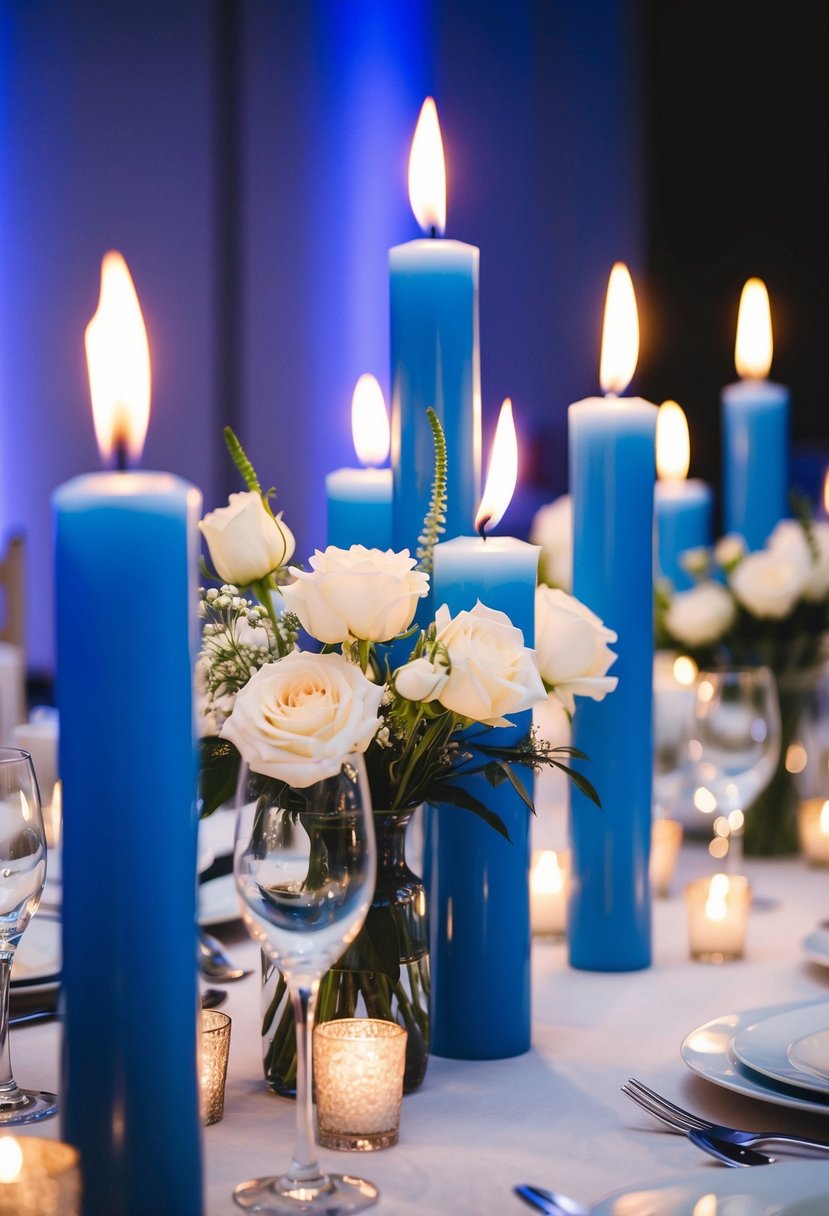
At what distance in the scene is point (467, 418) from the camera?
95 centimetres

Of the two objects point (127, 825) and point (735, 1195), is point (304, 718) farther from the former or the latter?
point (735, 1195)

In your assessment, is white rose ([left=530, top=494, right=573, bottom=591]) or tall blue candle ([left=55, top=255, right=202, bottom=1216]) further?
white rose ([left=530, top=494, right=573, bottom=591])

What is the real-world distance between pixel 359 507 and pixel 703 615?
0.66 metres

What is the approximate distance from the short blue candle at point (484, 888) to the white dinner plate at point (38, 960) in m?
0.26

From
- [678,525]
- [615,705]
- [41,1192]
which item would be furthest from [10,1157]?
[678,525]

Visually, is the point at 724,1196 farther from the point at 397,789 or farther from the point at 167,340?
the point at 167,340

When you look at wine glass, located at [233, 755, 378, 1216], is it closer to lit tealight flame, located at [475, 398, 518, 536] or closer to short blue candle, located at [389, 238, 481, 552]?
lit tealight flame, located at [475, 398, 518, 536]

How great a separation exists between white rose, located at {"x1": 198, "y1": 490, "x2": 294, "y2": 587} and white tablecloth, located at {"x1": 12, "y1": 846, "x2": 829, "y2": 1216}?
29 cm

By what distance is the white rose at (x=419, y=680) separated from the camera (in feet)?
2.41

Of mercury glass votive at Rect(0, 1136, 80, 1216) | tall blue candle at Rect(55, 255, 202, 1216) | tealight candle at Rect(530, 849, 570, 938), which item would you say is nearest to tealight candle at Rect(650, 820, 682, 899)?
tealight candle at Rect(530, 849, 570, 938)

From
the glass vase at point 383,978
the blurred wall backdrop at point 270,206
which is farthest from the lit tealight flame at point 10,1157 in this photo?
the blurred wall backdrop at point 270,206

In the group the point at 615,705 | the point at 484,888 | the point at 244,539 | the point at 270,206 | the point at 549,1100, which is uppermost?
the point at 270,206

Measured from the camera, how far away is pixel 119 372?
1.88 ft

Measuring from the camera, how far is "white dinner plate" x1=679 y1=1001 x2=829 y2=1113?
2.39 feet
